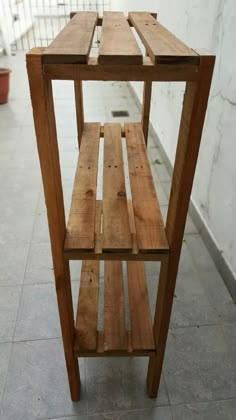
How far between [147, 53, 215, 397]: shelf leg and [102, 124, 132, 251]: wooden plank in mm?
111

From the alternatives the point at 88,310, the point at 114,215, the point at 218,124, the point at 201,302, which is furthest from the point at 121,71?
the point at 201,302

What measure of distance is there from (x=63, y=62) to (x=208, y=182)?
3.76 ft

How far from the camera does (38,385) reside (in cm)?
108

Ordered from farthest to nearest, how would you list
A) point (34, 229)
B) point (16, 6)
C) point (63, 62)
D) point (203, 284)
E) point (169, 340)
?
1. point (16, 6)
2. point (34, 229)
3. point (203, 284)
4. point (169, 340)
5. point (63, 62)

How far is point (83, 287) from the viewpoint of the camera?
1.23 meters

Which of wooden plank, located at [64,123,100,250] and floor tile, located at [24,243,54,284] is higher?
wooden plank, located at [64,123,100,250]

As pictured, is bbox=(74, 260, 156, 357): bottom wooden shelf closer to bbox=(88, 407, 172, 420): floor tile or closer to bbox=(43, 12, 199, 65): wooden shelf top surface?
bbox=(88, 407, 172, 420): floor tile

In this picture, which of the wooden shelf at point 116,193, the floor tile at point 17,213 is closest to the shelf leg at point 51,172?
the wooden shelf at point 116,193

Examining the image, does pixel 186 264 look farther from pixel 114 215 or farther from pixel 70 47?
pixel 70 47

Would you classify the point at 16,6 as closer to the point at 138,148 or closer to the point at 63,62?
the point at 138,148

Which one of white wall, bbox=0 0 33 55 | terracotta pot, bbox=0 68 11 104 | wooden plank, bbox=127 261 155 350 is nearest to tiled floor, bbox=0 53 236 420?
wooden plank, bbox=127 261 155 350

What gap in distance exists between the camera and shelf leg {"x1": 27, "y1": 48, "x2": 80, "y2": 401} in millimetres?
558

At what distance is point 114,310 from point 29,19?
869 cm

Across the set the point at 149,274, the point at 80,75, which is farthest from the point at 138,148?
the point at 80,75
